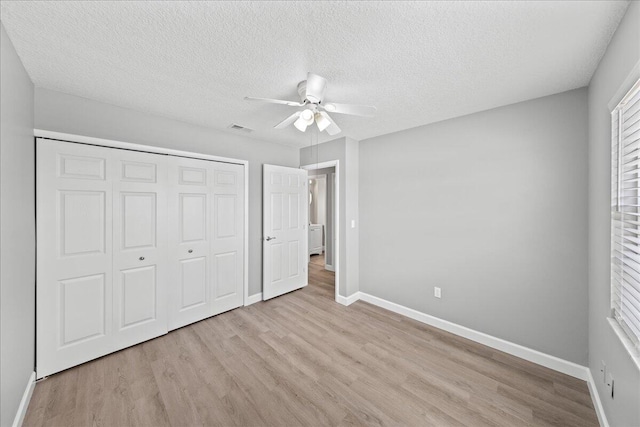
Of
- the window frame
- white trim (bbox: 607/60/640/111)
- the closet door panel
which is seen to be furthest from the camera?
the closet door panel

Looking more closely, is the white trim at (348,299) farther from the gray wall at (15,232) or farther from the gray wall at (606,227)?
the gray wall at (15,232)

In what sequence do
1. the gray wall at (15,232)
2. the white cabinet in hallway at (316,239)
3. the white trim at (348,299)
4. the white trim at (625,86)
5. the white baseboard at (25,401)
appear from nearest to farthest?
the white trim at (625,86)
the gray wall at (15,232)
the white baseboard at (25,401)
the white trim at (348,299)
the white cabinet in hallway at (316,239)

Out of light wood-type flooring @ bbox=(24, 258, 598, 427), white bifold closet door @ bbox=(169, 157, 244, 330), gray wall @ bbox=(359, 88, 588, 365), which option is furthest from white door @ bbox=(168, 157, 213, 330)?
gray wall @ bbox=(359, 88, 588, 365)

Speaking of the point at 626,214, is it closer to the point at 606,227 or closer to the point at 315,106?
the point at 606,227

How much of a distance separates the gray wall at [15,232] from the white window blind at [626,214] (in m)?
3.37

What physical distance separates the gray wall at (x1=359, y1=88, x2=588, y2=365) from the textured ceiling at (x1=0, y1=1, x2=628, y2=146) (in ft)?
1.19

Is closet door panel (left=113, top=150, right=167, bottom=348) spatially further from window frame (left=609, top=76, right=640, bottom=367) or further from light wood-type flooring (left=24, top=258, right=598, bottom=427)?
window frame (left=609, top=76, right=640, bottom=367)

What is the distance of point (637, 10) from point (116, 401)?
383 centimetres

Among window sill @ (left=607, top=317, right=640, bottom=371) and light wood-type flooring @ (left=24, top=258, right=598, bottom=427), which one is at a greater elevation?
window sill @ (left=607, top=317, right=640, bottom=371)

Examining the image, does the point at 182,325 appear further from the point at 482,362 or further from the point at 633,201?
the point at 633,201

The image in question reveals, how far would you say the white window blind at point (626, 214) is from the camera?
1.18m

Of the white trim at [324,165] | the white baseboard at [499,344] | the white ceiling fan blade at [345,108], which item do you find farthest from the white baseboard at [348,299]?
the white ceiling fan blade at [345,108]

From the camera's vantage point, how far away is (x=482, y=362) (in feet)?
7.10

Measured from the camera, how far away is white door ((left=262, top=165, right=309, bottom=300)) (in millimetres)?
3523
